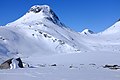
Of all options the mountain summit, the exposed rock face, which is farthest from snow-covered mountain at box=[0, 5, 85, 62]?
the mountain summit

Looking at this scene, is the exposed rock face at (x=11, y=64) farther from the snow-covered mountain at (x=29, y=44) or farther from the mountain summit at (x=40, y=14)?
the mountain summit at (x=40, y=14)

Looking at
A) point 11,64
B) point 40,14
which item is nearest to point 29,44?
point 11,64

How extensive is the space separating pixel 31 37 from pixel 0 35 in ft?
63.8

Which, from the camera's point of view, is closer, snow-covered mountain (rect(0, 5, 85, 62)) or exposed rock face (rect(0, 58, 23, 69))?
exposed rock face (rect(0, 58, 23, 69))

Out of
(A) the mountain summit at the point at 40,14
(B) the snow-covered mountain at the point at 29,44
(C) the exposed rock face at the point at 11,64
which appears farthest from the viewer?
(A) the mountain summit at the point at 40,14

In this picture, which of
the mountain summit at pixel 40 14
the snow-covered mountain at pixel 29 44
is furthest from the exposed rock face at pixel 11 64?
the mountain summit at pixel 40 14

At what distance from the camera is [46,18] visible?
6732 inches

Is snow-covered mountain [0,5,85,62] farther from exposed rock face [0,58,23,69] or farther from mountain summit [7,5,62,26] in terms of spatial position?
mountain summit [7,5,62,26]

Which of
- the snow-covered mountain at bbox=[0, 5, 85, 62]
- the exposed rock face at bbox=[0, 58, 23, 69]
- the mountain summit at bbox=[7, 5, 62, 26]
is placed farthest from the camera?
the mountain summit at bbox=[7, 5, 62, 26]

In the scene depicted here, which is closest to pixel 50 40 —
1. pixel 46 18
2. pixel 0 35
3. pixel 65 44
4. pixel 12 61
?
pixel 65 44

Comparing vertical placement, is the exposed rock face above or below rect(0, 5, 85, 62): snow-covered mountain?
below

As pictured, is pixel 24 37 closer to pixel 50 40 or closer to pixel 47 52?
pixel 50 40

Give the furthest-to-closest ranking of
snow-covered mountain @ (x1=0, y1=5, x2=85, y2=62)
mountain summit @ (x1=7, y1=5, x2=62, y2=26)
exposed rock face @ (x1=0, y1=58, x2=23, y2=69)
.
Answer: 1. mountain summit @ (x1=7, y1=5, x2=62, y2=26)
2. snow-covered mountain @ (x1=0, y1=5, x2=85, y2=62)
3. exposed rock face @ (x1=0, y1=58, x2=23, y2=69)

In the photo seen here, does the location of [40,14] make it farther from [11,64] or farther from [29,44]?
[11,64]
